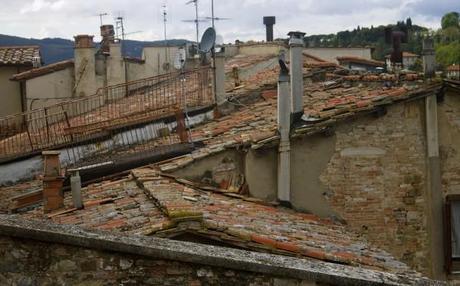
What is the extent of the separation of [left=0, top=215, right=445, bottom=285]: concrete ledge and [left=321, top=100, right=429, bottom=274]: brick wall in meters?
5.64

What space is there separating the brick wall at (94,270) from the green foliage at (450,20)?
11434cm

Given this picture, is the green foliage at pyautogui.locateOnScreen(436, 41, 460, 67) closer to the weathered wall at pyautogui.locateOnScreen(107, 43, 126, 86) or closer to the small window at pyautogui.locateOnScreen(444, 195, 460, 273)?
the weathered wall at pyautogui.locateOnScreen(107, 43, 126, 86)

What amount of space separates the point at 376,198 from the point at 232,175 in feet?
7.81

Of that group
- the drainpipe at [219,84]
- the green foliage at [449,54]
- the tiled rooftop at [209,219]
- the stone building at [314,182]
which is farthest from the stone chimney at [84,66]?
the green foliage at [449,54]

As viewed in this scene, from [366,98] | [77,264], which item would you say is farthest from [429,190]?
[77,264]

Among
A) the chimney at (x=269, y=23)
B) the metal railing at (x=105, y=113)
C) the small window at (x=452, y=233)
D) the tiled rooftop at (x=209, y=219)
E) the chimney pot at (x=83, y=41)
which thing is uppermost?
Answer: the chimney at (x=269, y=23)

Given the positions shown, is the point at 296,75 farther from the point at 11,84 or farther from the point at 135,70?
the point at 135,70

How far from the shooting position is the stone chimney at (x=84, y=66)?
21.1m

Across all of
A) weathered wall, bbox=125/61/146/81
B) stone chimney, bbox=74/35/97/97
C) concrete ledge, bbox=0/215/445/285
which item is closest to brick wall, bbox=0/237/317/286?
concrete ledge, bbox=0/215/445/285

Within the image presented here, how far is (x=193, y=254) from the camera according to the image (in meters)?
4.70

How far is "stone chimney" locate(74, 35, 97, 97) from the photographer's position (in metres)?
21.1

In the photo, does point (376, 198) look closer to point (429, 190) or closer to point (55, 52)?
point (429, 190)

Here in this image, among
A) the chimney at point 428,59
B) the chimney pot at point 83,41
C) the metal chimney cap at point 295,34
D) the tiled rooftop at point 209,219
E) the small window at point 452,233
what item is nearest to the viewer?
the tiled rooftop at point 209,219

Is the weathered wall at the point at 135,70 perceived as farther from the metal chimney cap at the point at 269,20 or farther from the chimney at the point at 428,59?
the chimney at the point at 428,59
